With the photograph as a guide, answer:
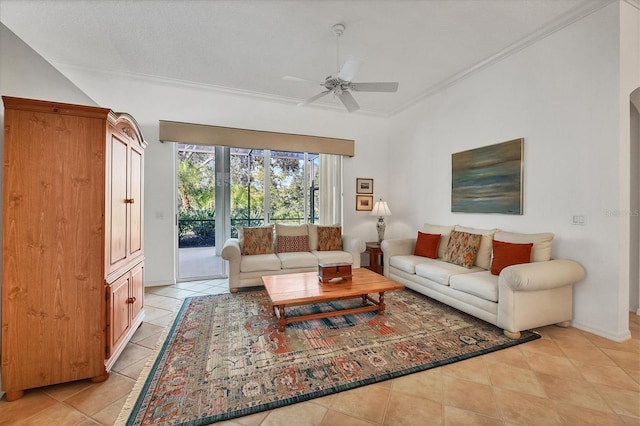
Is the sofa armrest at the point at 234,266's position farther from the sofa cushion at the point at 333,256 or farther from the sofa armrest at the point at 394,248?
the sofa armrest at the point at 394,248

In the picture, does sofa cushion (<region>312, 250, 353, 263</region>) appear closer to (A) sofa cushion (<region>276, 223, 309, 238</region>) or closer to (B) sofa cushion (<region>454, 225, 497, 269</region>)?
(A) sofa cushion (<region>276, 223, 309, 238</region>)

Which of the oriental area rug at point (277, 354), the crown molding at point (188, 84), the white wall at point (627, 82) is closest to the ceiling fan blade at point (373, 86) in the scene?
the white wall at point (627, 82)

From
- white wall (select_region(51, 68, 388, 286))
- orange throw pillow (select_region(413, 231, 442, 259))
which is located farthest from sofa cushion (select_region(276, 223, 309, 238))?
orange throw pillow (select_region(413, 231, 442, 259))

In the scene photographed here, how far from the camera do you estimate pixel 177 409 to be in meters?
1.59

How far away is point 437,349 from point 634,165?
310 centimetres

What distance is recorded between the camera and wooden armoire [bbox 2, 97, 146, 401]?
1.66 meters

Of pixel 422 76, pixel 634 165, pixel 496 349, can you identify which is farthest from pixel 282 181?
pixel 634 165

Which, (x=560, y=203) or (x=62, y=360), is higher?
(x=560, y=203)

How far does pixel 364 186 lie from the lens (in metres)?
5.41

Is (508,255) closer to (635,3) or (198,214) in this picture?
(635,3)

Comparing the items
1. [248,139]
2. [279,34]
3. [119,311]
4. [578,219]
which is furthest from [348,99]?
[119,311]

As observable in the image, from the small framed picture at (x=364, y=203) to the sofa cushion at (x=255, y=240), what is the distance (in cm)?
194

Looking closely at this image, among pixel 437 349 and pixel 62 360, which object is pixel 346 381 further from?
pixel 62 360

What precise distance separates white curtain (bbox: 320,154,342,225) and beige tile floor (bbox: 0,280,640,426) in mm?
3570
